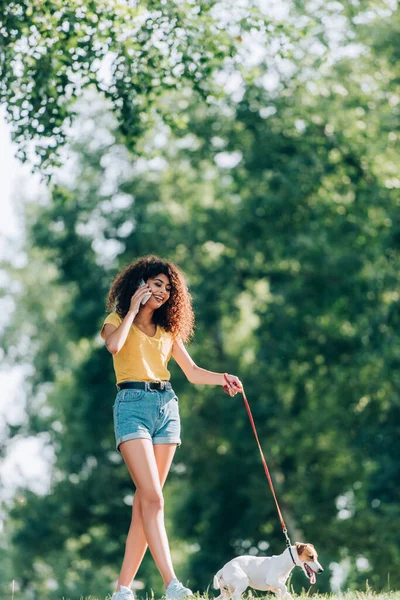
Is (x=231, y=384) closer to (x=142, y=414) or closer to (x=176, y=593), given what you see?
(x=142, y=414)

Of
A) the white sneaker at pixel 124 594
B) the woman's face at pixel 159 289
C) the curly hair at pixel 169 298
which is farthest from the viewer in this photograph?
the curly hair at pixel 169 298

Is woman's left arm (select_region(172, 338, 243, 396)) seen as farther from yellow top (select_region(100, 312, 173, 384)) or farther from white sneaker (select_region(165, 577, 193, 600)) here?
white sneaker (select_region(165, 577, 193, 600))

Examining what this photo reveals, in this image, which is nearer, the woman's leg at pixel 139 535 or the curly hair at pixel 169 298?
the woman's leg at pixel 139 535

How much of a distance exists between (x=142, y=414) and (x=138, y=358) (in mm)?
362

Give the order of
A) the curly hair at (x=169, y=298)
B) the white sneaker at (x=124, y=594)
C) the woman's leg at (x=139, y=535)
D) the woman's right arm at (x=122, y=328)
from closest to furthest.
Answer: the woman's right arm at (x=122, y=328) → the white sneaker at (x=124, y=594) → the woman's leg at (x=139, y=535) → the curly hair at (x=169, y=298)

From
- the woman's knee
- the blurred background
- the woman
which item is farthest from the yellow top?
the blurred background

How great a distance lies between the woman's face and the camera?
7.71m

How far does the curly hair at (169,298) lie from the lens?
308 inches

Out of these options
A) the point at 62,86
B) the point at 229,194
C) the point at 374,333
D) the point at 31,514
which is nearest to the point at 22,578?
the point at 31,514

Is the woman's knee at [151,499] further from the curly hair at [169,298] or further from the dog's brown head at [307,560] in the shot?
the curly hair at [169,298]

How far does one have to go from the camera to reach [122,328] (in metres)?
7.32

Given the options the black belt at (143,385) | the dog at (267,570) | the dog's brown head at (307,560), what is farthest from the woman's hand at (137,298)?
the dog's brown head at (307,560)

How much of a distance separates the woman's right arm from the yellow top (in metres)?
0.05

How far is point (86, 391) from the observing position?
30859 mm
